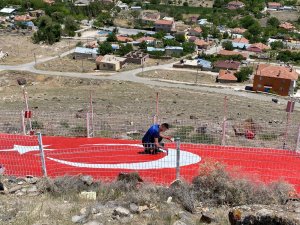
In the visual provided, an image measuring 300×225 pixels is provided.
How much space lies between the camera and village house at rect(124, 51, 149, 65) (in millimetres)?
59250

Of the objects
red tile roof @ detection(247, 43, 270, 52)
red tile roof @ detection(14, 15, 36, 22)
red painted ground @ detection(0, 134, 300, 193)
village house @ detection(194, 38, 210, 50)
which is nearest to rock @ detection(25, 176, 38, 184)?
red painted ground @ detection(0, 134, 300, 193)

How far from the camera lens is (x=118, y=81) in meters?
45.9

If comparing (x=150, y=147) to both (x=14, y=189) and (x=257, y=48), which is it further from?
(x=257, y=48)

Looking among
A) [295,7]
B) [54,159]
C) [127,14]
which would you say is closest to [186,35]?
[127,14]

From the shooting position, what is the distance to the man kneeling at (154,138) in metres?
10.0

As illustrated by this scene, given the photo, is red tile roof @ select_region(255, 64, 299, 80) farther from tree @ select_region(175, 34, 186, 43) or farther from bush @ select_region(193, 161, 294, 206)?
bush @ select_region(193, 161, 294, 206)

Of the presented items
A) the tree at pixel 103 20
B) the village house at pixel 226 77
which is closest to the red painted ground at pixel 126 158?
the village house at pixel 226 77

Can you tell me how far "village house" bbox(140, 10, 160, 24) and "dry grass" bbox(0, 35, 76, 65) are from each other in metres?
→ 32.5

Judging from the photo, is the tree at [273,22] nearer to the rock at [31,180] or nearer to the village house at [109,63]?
the village house at [109,63]

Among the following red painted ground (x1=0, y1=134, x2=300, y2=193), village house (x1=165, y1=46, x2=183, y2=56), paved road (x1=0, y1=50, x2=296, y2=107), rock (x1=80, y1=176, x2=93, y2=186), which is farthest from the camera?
village house (x1=165, y1=46, x2=183, y2=56)

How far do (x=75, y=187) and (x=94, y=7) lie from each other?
339 ft

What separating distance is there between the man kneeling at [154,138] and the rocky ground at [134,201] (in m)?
2.24

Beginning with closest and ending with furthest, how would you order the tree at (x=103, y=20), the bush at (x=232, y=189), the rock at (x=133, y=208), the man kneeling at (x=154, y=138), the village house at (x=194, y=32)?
1. the rock at (x=133, y=208)
2. the bush at (x=232, y=189)
3. the man kneeling at (x=154, y=138)
4. the village house at (x=194, y=32)
5. the tree at (x=103, y=20)

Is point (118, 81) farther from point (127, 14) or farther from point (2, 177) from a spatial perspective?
point (127, 14)
